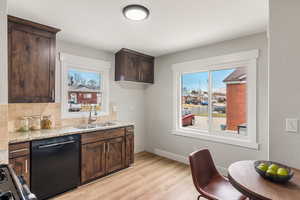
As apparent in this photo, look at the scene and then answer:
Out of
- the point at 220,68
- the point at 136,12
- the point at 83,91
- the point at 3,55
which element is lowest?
the point at 83,91

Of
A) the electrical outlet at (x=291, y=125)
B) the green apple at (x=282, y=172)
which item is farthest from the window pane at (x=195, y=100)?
the green apple at (x=282, y=172)

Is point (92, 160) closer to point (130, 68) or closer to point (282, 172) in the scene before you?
point (130, 68)

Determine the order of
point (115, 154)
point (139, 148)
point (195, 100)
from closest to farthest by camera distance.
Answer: point (115, 154) < point (195, 100) < point (139, 148)

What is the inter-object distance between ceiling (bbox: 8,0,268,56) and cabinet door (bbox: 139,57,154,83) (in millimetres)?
730

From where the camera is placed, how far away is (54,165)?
222 cm

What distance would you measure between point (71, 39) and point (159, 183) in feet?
9.40

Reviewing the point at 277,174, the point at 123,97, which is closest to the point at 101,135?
the point at 123,97

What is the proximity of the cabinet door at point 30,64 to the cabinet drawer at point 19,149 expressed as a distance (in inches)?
22.7

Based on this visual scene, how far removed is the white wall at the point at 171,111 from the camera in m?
2.56

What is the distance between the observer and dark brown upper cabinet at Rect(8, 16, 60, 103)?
6.82 ft

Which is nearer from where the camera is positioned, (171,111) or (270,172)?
(270,172)

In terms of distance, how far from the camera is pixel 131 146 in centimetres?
329

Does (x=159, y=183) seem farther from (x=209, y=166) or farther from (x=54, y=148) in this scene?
(x=54, y=148)

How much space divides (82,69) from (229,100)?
2.85 meters
